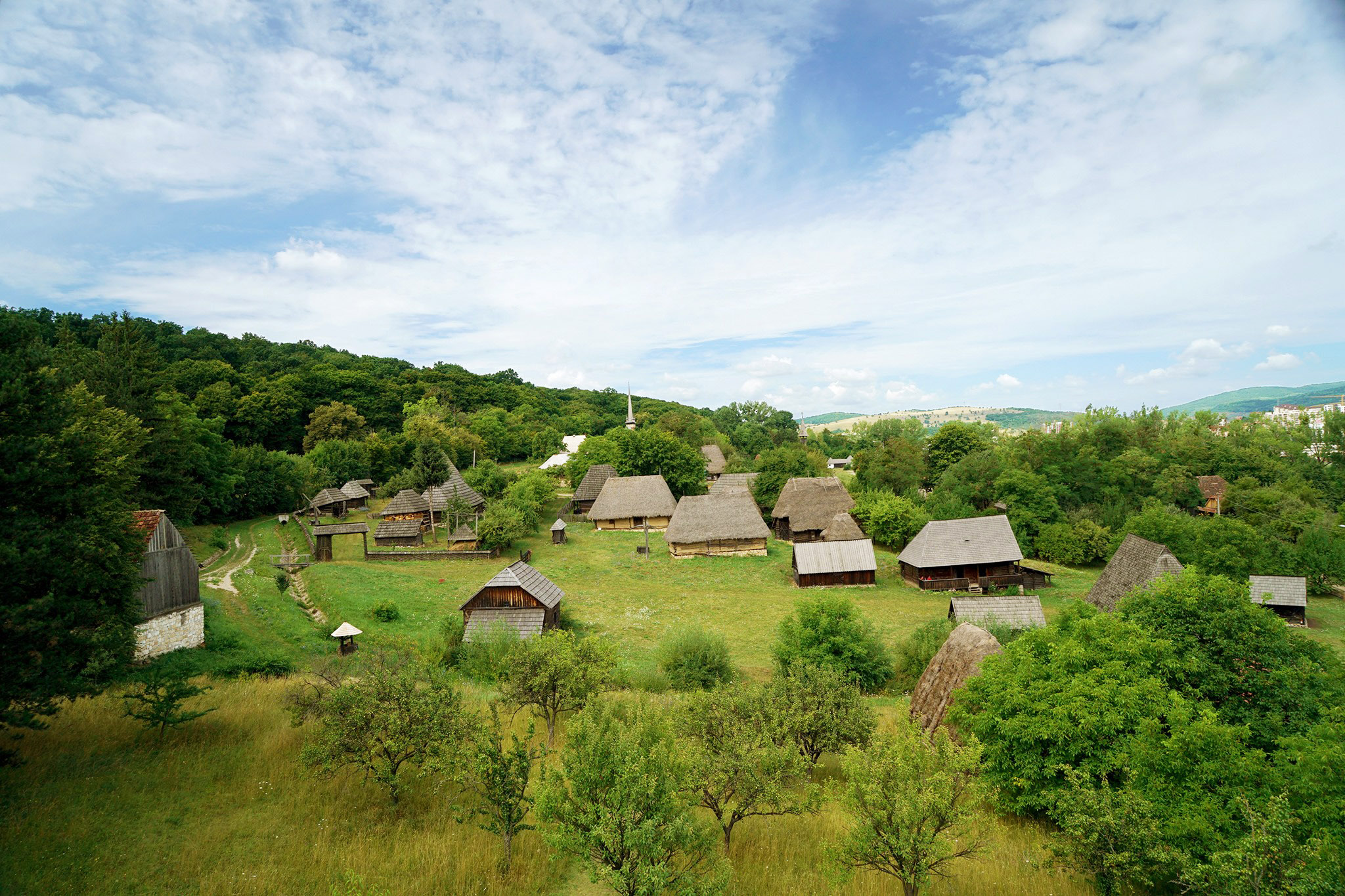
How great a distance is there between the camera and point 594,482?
51094 millimetres

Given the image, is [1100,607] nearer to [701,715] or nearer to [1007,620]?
[1007,620]

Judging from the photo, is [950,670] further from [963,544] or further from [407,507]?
[407,507]

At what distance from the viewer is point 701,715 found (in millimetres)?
9398

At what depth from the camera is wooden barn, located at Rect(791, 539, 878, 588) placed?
110 feet

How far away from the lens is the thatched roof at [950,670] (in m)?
14.1

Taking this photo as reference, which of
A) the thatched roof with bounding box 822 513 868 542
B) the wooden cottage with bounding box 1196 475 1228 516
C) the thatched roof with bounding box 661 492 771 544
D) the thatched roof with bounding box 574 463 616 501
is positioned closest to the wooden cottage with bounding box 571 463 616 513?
the thatched roof with bounding box 574 463 616 501

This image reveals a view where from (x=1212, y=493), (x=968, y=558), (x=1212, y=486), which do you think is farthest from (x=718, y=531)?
(x=1212, y=486)

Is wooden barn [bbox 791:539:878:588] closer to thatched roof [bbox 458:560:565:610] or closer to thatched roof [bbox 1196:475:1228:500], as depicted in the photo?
thatched roof [bbox 458:560:565:610]

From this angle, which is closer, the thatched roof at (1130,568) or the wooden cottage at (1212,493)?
the thatched roof at (1130,568)

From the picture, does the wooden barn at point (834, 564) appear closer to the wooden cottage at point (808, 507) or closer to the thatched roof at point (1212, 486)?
the wooden cottage at point (808, 507)

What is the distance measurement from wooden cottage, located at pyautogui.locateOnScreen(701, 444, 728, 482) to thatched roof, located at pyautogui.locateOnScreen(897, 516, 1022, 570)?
112 ft

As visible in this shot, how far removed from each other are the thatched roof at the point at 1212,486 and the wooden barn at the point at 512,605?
63.1 meters

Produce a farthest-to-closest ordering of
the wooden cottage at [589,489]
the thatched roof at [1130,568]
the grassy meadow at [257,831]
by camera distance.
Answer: the wooden cottage at [589,489] → the thatched roof at [1130,568] → the grassy meadow at [257,831]

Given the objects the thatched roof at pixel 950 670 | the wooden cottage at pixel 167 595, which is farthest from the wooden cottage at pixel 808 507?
the wooden cottage at pixel 167 595
